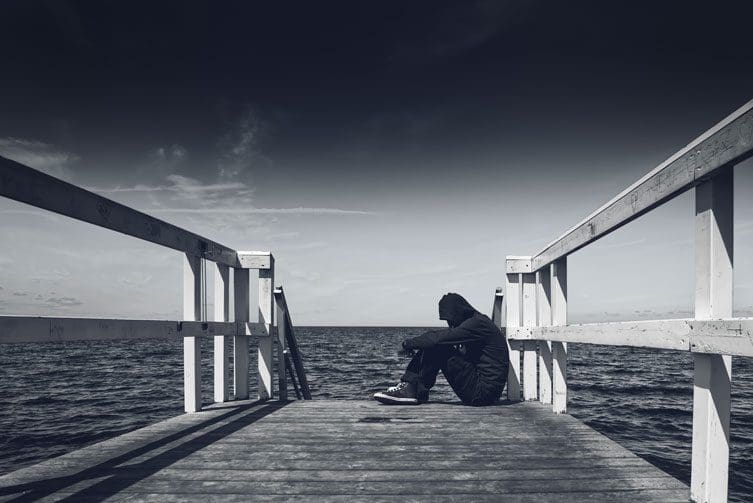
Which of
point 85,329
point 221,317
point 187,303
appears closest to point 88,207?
point 85,329

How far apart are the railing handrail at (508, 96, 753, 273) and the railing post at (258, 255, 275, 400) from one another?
3.09 m

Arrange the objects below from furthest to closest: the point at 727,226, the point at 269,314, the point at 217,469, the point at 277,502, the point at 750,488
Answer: the point at 750,488
the point at 269,314
the point at 217,469
the point at 277,502
the point at 727,226

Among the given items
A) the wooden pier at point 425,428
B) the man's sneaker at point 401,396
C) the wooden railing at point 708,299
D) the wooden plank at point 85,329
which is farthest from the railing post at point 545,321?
the wooden plank at point 85,329

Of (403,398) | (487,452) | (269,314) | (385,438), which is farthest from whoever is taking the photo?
(269,314)

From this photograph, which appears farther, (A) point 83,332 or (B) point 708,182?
(A) point 83,332

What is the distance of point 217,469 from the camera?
8.79ft

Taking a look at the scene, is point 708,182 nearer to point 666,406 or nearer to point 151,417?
point 151,417

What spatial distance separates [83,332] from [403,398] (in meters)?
3.11

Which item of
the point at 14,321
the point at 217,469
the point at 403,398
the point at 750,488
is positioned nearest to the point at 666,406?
the point at 750,488

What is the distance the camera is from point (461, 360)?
4715 millimetres

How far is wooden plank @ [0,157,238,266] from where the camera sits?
6.68ft

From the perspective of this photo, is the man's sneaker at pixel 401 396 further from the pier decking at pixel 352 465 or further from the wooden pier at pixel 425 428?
the pier decking at pixel 352 465

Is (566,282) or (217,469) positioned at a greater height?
(566,282)

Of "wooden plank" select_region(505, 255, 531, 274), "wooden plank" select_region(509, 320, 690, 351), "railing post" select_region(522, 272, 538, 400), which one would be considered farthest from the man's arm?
"wooden plank" select_region(509, 320, 690, 351)
